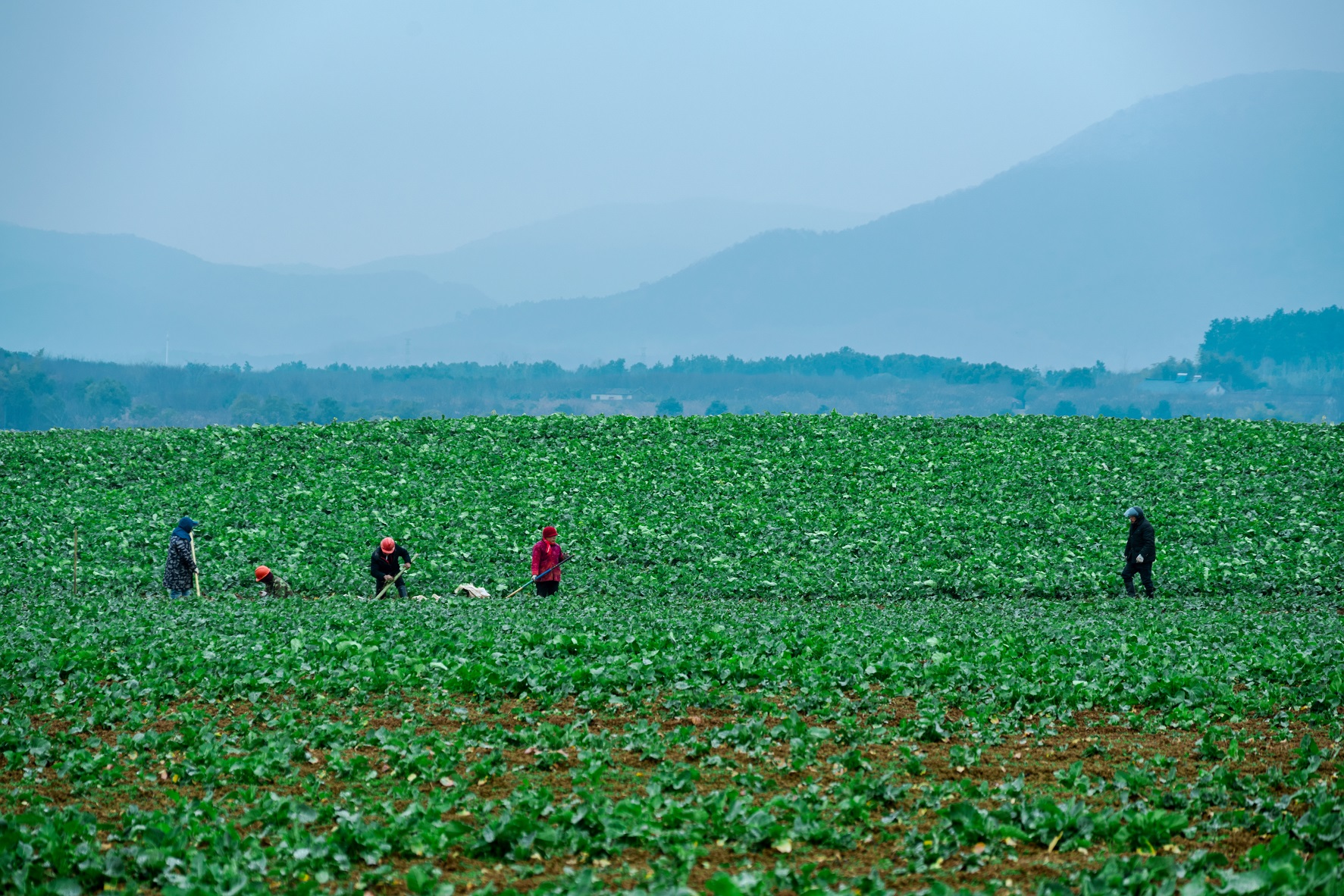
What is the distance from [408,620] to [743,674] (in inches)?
268

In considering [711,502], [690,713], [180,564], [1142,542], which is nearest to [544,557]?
[180,564]

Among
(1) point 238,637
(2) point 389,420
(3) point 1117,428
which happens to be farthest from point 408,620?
(3) point 1117,428

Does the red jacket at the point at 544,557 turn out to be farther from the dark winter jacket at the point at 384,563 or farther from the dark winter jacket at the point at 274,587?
the dark winter jacket at the point at 274,587

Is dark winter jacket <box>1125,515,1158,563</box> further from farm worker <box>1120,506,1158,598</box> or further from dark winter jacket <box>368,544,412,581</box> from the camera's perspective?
dark winter jacket <box>368,544,412,581</box>

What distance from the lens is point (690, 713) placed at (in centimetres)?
1227

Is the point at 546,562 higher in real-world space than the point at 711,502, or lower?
lower

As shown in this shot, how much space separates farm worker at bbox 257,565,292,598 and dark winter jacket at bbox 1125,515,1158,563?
60.7ft

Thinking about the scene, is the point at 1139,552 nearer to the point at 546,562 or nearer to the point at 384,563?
the point at 546,562

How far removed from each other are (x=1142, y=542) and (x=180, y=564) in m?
20.8

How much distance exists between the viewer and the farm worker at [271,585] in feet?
79.4

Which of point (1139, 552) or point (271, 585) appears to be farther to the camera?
point (1139, 552)

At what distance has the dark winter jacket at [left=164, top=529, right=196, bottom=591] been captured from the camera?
966 inches

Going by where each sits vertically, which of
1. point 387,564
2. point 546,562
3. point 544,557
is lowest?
point 387,564

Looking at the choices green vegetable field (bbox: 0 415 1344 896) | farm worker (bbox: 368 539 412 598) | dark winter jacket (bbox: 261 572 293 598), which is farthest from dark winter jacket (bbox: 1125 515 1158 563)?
dark winter jacket (bbox: 261 572 293 598)
